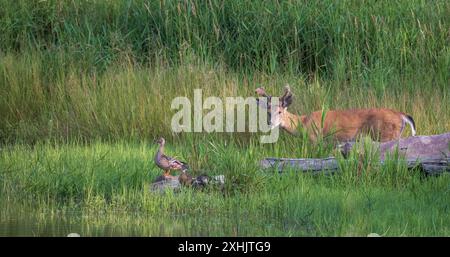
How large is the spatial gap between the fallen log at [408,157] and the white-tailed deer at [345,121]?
1367 mm

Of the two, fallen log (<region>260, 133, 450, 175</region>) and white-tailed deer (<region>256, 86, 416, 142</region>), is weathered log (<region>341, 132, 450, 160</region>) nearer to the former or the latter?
fallen log (<region>260, 133, 450, 175</region>)

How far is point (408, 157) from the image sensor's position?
1055 centimetres

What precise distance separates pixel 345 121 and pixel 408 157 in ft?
6.54

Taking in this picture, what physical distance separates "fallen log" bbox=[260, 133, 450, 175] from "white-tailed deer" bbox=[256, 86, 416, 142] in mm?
1367

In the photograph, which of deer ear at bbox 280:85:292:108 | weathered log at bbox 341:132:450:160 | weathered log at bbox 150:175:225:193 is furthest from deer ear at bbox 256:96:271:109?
weathered log at bbox 150:175:225:193

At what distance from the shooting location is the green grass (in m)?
9.27

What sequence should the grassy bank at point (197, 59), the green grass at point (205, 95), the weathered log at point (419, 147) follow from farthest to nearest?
the grassy bank at point (197, 59) < the weathered log at point (419, 147) < the green grass at point (205, 95)

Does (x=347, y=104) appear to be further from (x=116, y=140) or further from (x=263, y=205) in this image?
(x=263, y=205)

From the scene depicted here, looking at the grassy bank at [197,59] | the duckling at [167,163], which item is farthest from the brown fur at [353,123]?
the duckling at [167,163]

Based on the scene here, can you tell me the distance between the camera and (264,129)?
12.8m

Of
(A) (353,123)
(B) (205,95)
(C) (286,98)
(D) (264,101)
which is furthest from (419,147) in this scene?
(B) (205,95)

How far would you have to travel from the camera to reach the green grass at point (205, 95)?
927 cm

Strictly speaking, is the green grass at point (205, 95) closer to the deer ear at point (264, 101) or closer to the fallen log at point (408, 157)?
the fallen log at point (408, 157)
